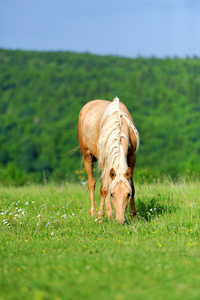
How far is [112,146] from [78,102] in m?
88.8

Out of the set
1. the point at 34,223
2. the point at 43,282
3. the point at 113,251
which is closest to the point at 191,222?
the point at 113,251

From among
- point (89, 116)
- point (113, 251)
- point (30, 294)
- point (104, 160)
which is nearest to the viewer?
point (30, 294)

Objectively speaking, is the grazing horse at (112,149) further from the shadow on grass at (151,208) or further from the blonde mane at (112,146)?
the shadow on grass at (151,208)

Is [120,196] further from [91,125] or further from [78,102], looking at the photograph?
[78,102]

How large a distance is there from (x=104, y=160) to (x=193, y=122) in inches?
3121

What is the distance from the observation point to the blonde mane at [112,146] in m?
6.12

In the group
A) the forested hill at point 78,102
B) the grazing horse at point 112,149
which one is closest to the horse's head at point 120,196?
the grazing horse at point 112,149

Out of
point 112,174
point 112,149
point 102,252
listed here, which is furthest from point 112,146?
point 102,252

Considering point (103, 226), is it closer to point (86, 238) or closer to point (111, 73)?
point (86, 238)

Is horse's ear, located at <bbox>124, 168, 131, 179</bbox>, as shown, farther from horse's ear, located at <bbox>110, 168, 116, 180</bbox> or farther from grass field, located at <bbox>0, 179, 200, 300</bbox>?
grass field, located at <bbox>0, 179, 200, 300</bbox>

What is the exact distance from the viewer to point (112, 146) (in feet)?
20.8

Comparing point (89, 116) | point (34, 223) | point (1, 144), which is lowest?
point (1, 144)

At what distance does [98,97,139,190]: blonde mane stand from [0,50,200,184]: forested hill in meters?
43.0

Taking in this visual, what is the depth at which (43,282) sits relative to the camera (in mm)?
3521
